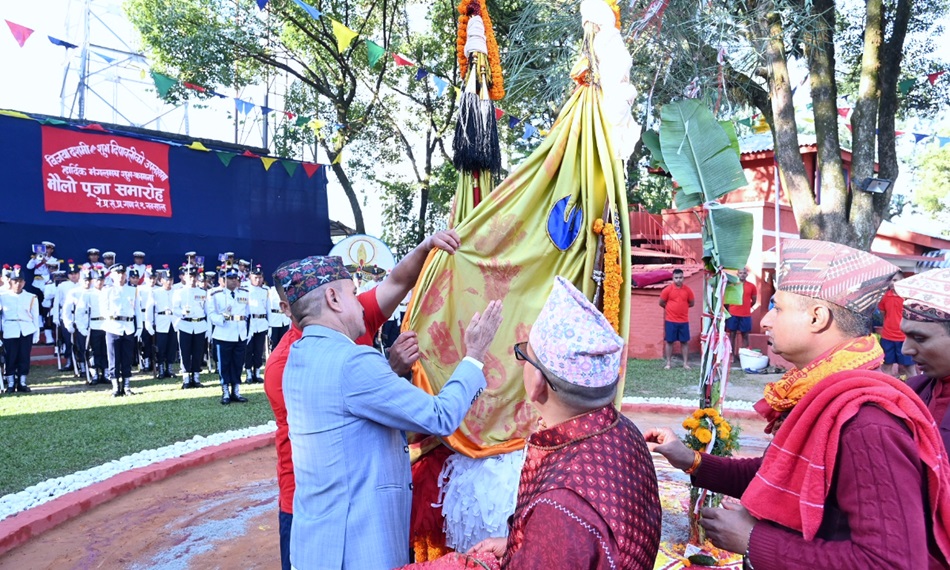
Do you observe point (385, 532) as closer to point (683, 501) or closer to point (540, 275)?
point (540, 275)

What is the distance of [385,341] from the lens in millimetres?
14766

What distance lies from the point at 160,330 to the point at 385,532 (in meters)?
11.6

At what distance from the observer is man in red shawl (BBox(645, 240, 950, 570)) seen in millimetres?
1453

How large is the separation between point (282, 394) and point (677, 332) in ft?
37.4

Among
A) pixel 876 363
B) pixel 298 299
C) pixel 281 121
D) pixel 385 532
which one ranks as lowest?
pixel 385 532

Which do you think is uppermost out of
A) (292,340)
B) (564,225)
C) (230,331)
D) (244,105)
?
(244,105)

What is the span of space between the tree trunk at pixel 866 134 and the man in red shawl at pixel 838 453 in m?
10.0

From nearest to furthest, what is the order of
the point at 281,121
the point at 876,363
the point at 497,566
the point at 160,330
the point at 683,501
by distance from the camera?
the point at 876,363 → the point at 497,566 → the point at 683,501 → the point at 160,330 → the point at 281,121

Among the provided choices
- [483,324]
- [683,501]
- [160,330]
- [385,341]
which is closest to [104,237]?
[160,330]

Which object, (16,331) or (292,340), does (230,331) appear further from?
(292,340)

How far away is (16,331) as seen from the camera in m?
10.8

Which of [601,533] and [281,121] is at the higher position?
[281,121]

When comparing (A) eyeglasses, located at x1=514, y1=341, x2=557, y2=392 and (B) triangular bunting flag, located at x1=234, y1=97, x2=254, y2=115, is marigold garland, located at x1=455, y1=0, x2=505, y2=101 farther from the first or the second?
(B) triangular bunting flag, located at x1=234, y1=97, x2=254, y2=115

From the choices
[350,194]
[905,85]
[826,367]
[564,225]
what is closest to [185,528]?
[564,225]
